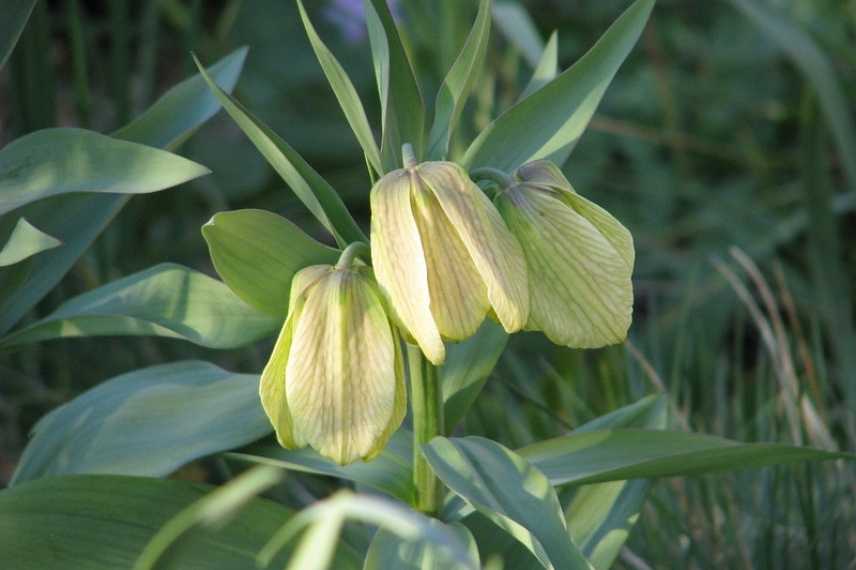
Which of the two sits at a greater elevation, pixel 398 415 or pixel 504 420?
pixel 398 415

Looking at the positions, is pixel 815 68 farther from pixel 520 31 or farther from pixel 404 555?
pixel 404 555

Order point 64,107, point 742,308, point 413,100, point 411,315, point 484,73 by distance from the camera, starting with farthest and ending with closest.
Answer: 1. point 64,107
2. point 484,73
3. point 742,308
4. point 413,100
5. point 411,315

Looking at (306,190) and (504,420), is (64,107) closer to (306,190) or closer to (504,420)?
(504,420)

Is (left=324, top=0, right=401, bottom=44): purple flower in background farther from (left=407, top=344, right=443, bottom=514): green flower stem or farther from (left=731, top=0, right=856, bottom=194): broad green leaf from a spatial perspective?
(left=407, top=344, right=443, bottom=514): green flower stem

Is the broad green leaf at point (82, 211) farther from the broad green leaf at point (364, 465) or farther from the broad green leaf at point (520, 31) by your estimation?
the broad green leaf at point (520, 31)

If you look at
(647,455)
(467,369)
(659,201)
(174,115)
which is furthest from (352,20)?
(647,455)

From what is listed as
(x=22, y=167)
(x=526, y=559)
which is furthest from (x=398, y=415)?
(x=22, y=167)

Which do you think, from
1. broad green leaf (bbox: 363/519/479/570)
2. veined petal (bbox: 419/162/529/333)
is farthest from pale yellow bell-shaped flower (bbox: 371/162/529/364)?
broad green leaf (bbox: 363/519/479/570)
